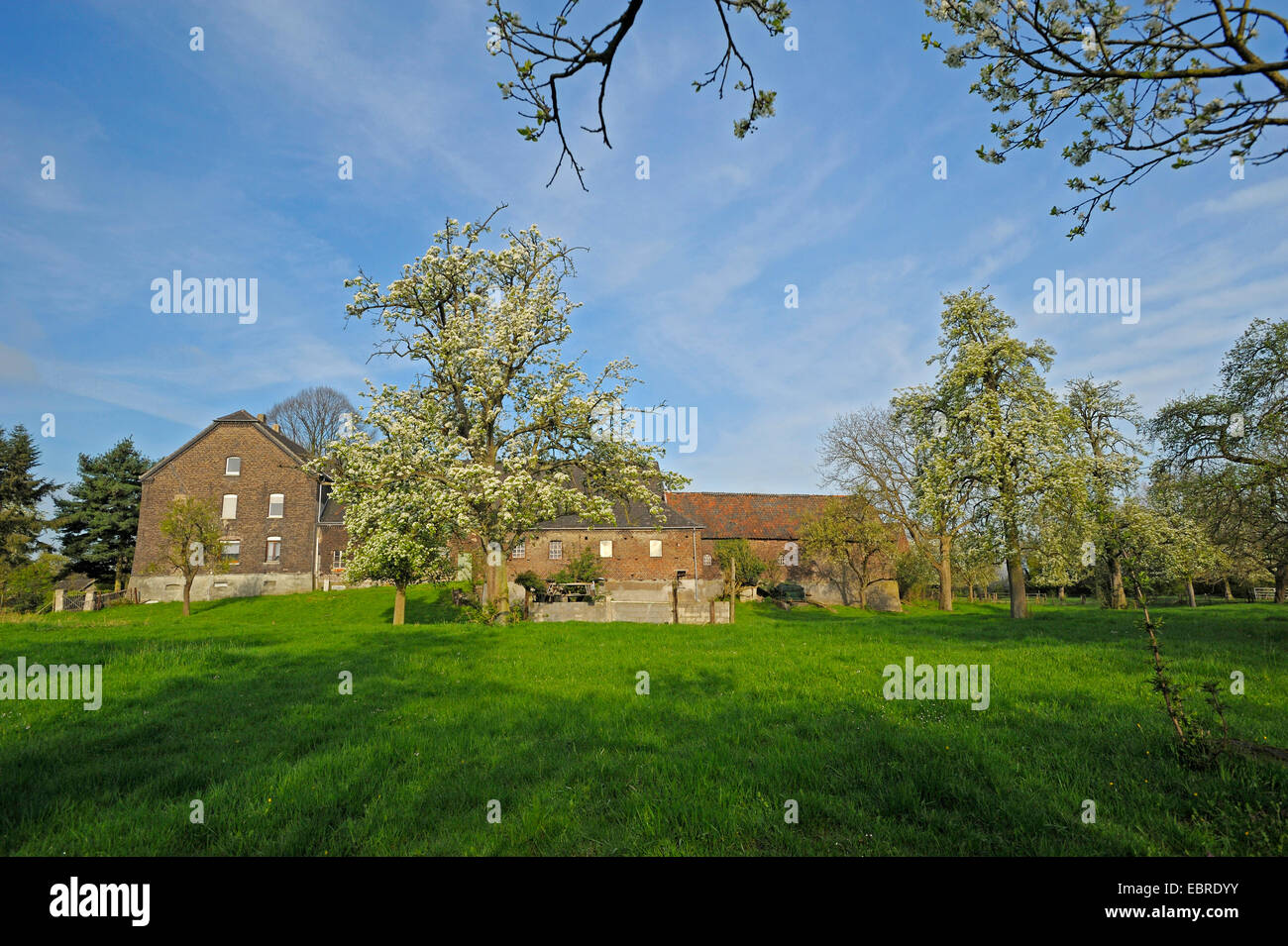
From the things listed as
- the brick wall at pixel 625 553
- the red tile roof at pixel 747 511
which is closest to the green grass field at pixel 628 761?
the brick wall at pixel 625 553

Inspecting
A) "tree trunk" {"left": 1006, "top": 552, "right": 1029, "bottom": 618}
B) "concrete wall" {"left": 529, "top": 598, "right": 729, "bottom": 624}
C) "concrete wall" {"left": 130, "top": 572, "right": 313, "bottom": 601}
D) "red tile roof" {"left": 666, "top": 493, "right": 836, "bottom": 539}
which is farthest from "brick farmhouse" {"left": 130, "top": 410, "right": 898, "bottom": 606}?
"tree trunk" {"left": 1006, "top": 552, "right": 1029, "bottom": 618}

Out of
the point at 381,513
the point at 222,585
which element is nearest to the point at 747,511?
the point at 381,513

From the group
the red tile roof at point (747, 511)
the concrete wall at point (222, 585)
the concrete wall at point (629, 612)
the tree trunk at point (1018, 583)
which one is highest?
the red tile roof at point (747, 511)

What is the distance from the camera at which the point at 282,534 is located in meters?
44.2

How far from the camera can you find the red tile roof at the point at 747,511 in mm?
51156

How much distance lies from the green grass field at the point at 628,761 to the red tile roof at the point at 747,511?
39578mm

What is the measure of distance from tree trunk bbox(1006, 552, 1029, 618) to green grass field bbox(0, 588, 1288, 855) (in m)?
12.2

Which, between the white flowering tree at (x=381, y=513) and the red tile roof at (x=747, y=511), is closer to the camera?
the white flowering tree at (x=381, y=513)

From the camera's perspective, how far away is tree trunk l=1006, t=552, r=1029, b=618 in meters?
23.3

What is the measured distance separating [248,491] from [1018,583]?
161ft

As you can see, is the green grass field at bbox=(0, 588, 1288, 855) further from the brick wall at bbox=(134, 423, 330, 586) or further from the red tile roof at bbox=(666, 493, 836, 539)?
the red tile roof at bbox=(666, 493, 836, 539)

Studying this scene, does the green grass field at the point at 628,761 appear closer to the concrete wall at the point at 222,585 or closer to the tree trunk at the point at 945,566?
the tree trunk at the point at 945,566

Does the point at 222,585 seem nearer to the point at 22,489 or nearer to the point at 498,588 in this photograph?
the point at 22,489

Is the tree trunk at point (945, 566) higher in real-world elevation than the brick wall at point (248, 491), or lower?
lower
